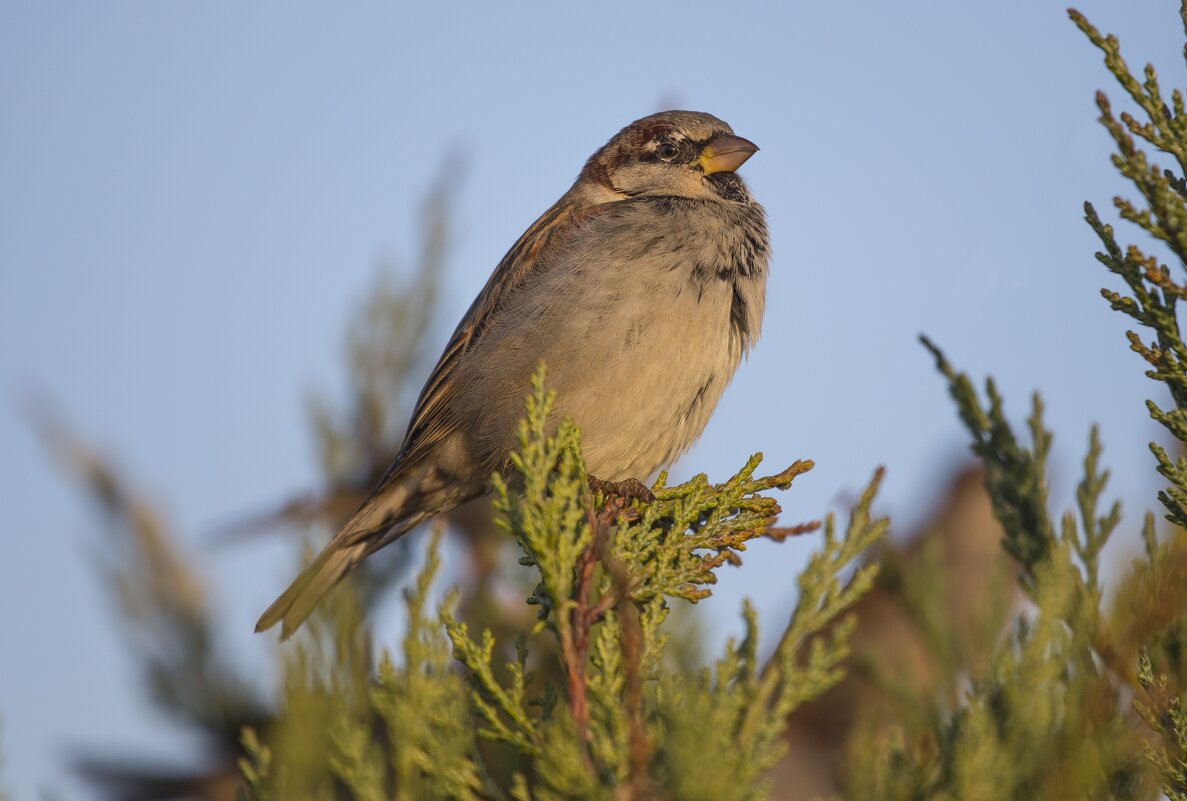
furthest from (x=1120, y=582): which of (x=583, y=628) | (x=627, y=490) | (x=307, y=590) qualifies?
(x=307, y=590)

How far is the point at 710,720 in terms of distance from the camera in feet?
4.82

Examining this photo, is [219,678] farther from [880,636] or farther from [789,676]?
[880,636]

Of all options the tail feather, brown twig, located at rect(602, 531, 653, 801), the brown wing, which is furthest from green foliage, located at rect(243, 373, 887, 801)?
the brown wing

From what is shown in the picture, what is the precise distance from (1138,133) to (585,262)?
6.49 feet

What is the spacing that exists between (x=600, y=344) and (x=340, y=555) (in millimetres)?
1103

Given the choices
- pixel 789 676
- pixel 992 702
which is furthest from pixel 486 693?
pixel 992 702

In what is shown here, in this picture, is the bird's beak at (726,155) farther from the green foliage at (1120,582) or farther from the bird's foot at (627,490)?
the green foliage at (1120,582)

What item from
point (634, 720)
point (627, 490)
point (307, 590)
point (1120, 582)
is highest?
point (307, 590)

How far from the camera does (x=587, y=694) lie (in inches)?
71.9

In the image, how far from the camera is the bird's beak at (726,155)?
424 centimetres

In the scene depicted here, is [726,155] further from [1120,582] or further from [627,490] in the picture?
[1120,582]

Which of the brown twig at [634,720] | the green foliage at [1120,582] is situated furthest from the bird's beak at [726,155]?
the brown twig at [634,720]

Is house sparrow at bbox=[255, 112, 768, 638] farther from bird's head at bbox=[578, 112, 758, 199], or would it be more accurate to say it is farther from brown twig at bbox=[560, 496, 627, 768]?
brown twig at bbox=[560, 496, 627, 768]

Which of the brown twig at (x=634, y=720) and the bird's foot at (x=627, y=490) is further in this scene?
the bird's foot at (x=627, y=490)
